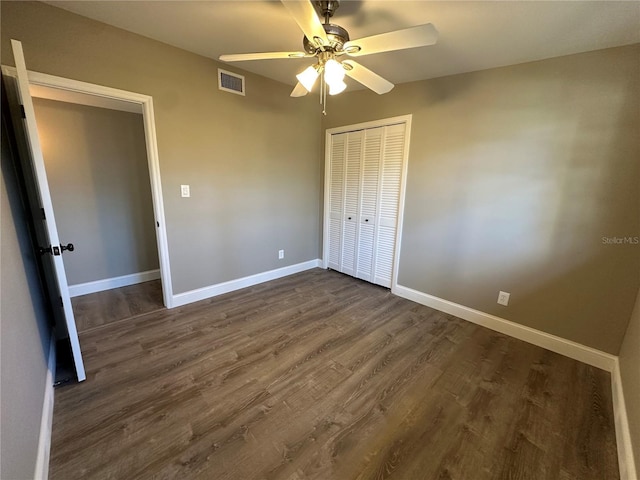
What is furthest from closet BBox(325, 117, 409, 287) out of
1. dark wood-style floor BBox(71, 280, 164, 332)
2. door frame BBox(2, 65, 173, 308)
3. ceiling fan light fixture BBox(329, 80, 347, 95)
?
dark wood-style floor BBox(71, 280, 164, 332)

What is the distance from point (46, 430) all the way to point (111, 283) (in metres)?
2.33

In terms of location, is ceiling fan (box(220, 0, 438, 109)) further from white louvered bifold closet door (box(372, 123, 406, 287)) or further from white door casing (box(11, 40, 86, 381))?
white louvered bifold closet door (box(372, 123, 406, 287))

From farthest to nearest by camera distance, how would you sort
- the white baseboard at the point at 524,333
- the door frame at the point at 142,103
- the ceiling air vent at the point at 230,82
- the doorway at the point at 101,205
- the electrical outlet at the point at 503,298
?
the doorway at the point at 101,205
the ceiling air vent at the point at 230,82
the electrical outlet at the point at 503,298
the white baseboard at the point at 524,333
the door frame at the point at 142,103

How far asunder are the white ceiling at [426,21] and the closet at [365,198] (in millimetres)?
958

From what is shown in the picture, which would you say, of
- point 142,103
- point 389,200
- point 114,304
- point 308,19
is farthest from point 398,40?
point 114,304

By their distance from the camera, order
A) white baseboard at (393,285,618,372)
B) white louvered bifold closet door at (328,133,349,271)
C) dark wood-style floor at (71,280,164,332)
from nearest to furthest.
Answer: white baseboard at (393,285,618,372)
dark wood-style floor at (71,280,164,332)
white louvered bifold closet door at (328,133,349,271)

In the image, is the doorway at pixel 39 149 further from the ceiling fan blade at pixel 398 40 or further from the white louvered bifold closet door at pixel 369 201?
the white louvered bifold closet door at pixel 369 201

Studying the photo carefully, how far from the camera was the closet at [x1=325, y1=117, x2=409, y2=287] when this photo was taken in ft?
10.0

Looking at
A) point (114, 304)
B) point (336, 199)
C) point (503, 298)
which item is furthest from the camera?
point (336, 199)

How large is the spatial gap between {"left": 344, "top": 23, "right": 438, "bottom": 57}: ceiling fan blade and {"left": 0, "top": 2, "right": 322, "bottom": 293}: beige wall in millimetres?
1787

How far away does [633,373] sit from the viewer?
1.52 meters

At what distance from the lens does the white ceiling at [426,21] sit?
1.57 m

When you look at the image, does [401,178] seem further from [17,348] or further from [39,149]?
[17,348]

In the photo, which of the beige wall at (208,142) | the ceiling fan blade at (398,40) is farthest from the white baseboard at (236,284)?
the ceiling fan blade at (398,40)
